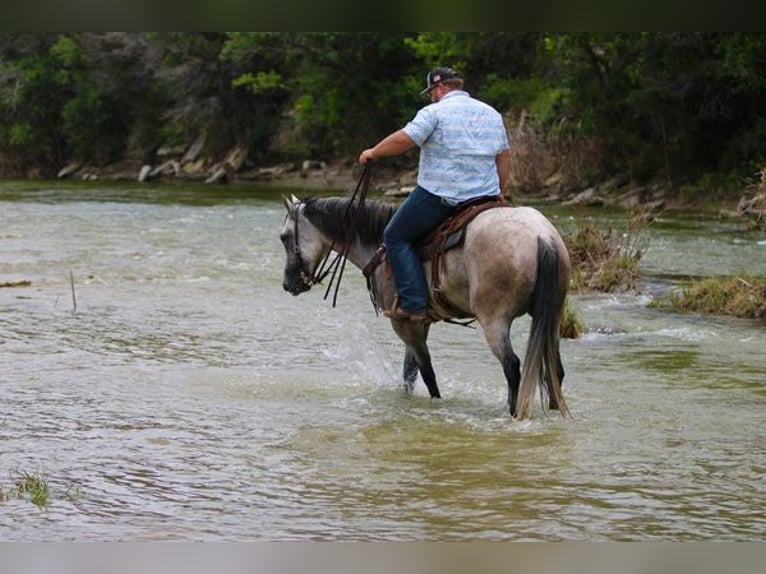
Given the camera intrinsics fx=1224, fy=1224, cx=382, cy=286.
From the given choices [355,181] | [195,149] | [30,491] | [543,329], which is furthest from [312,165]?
[30,491]

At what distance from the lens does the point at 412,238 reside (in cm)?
789

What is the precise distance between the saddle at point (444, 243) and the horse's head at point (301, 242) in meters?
0.76

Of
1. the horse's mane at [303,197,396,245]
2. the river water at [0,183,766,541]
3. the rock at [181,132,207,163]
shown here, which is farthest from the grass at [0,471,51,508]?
the rock at [181,132,207,163]

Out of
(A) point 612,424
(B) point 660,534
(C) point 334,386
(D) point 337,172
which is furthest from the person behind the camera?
(D) point 337,172

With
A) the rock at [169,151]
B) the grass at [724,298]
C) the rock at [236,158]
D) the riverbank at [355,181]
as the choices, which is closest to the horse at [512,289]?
the grass at [724,298]

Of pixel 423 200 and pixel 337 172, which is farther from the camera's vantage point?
pixel 337 172

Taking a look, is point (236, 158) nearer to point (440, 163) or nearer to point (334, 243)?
point (334, 243)

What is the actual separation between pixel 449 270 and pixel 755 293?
6.35m

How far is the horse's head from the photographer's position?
8781mm

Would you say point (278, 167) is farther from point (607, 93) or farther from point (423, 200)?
point (423, 200)

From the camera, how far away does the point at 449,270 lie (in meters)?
7.73

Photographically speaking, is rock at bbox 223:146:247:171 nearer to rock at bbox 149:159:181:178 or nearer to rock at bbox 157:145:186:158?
rock at bbox 149:159:181:178

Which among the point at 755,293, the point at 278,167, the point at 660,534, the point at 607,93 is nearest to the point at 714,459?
the point at 660,534

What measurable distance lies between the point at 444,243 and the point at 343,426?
131 centimetres
